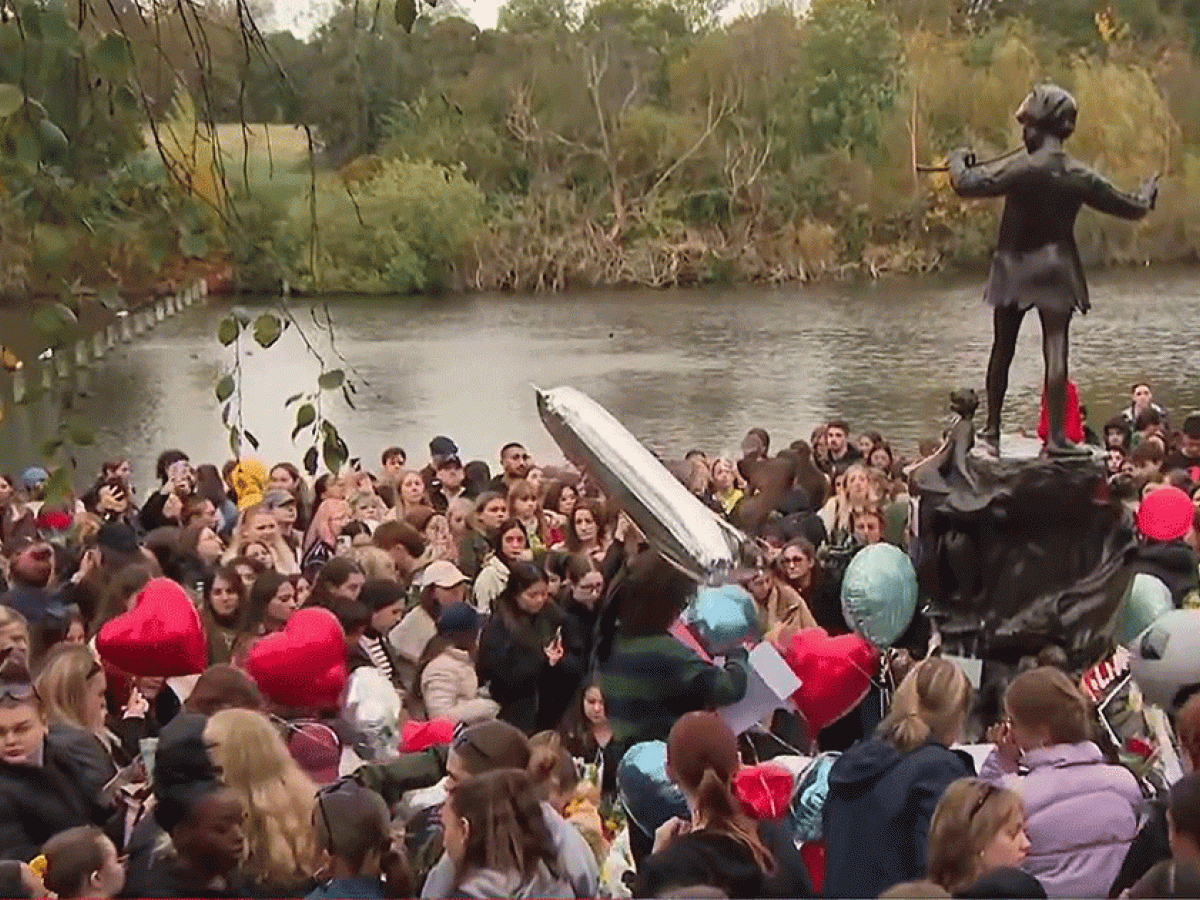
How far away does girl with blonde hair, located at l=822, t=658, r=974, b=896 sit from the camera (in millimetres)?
3746

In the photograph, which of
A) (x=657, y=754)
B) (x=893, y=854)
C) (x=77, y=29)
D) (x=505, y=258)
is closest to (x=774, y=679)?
(x=657, y=754)

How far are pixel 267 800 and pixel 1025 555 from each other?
12.7 feet

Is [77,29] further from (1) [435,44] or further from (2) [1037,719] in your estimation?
(2) [1037,719]

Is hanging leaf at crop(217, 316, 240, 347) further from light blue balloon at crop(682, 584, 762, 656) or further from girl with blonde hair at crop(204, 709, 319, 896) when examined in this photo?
light blue balloon at crop(682, 584, 762, 656)

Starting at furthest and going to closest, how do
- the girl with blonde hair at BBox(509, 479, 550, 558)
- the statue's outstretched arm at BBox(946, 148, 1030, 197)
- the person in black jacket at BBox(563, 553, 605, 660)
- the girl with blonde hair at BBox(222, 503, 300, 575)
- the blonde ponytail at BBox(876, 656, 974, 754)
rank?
the girl with blonde hair at BBox(509, 479, 550, 558)
the girl with blonde hair at BBox(222, 503, 300, 575)
the statue's outstretched arm at BBox(946, 148, 1030, 197)
the person in black jacket at BBox(563, 553, 605, 660)
the blonde ponytail at BBox(876, 656, 974, 754)

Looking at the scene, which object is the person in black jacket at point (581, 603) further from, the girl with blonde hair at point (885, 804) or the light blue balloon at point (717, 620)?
the girl with blonde hair at point (885, 804)

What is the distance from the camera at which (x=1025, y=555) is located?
681 centimetres

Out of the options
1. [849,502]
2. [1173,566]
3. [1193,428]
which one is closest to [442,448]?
[849,502]

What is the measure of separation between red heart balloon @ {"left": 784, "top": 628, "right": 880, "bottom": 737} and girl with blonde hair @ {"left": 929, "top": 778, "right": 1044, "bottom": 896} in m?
1.91

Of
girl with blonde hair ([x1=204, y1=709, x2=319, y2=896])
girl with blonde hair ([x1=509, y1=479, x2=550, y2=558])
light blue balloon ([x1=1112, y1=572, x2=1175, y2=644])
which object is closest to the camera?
girl with blonde hair ([x1=204, y1=709, x2=319, y2=896])

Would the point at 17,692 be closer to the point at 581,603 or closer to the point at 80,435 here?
the point at 80,435

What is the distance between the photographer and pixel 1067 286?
6.85m

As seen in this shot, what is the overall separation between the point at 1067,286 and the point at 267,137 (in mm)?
4619

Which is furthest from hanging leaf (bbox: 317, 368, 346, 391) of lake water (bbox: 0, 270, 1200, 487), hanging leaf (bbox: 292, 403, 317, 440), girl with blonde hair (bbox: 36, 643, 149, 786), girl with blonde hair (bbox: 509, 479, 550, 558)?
lake water (bbox: 0, 270, 1200, 487)
